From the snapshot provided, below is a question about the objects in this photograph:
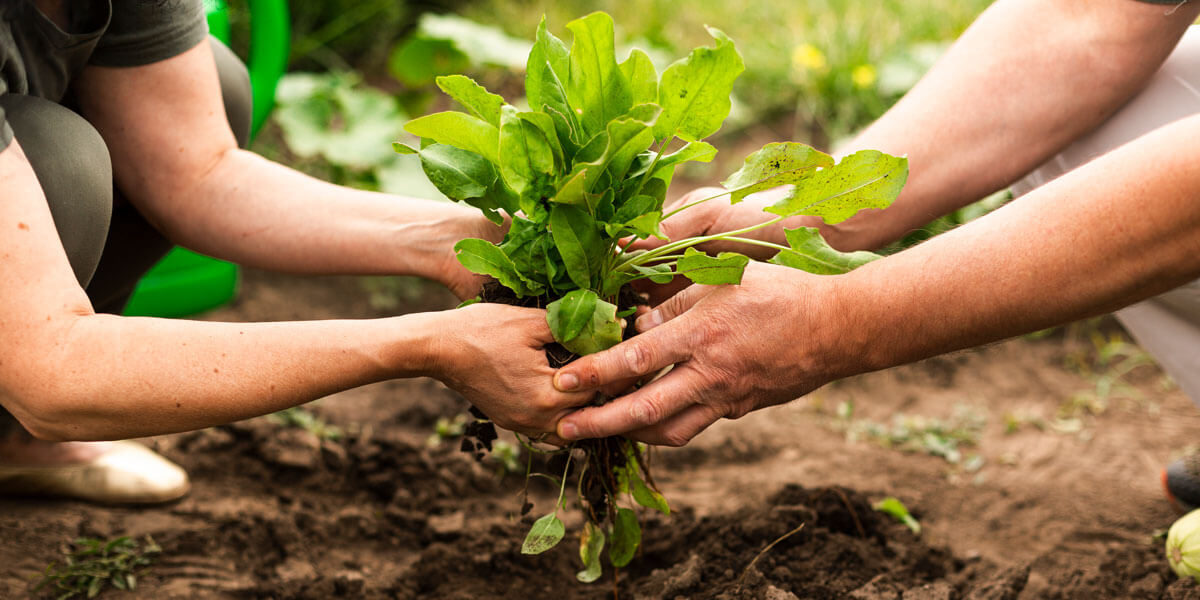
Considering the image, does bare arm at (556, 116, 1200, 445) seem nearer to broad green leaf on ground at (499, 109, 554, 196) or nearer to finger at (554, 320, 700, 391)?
finger at (554, 320, 700, 391)

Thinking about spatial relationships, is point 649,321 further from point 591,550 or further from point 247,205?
point 247,205

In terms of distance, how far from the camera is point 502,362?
1577 mm

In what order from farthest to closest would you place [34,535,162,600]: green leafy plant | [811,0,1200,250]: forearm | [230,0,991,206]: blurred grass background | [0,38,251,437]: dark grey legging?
1. [230,0,991,206]: blurred grass background
2. [811,0,1200,250]: forearm
3. [34,535,162,600]: green leafy plant
4. [0,38,251,437]: dark grey legging

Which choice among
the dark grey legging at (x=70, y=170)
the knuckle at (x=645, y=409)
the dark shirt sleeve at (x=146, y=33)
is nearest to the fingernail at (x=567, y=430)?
the knuckle at (x=645, y=409)

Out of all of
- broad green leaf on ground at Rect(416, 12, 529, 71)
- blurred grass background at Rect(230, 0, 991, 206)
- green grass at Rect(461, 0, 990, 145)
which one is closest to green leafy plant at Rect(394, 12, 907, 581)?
blurred grass background at Rect(230, 0, 991, 206)

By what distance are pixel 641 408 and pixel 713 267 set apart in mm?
259

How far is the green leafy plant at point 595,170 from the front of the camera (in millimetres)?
1491

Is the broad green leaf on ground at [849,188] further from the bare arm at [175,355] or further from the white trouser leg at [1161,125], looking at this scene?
the white trouser leg at [1161,125]

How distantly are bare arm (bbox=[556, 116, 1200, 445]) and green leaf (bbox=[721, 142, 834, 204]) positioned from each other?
15cm

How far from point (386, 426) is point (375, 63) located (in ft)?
8.73

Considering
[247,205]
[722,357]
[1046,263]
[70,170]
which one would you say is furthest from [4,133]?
[1046,263]

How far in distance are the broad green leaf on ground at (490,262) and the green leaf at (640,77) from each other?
0.32 meters

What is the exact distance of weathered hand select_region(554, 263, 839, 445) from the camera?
1.60 m

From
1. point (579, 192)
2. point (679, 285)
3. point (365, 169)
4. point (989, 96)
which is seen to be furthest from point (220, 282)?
point (989, 96)
